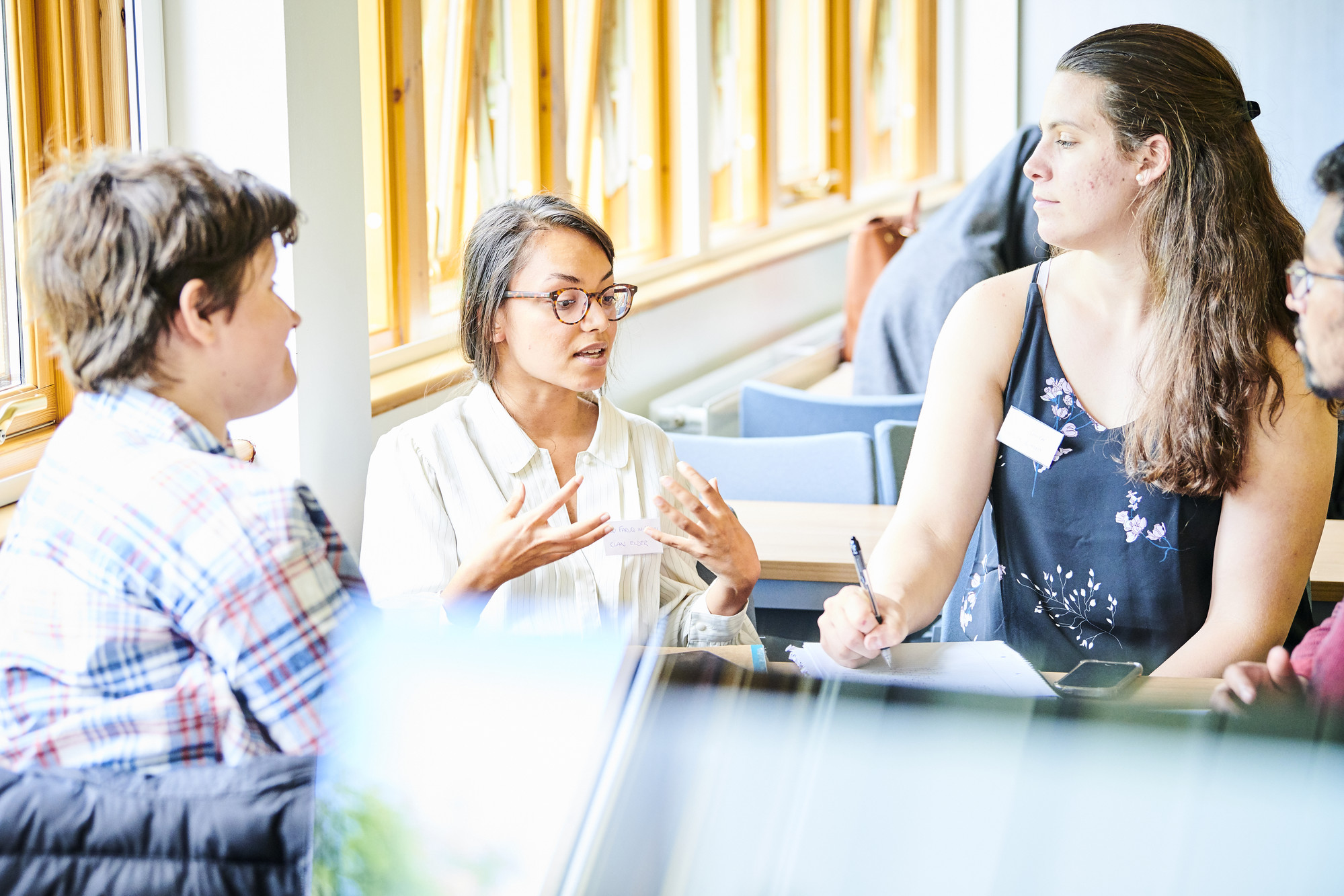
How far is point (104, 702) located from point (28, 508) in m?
0.17

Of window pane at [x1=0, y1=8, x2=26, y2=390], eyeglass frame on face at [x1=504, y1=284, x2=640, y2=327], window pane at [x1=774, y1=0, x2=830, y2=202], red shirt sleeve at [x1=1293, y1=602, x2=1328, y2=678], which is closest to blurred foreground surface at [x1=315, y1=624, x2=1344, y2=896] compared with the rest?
red shirt sleeve at [x1=1293, y1=602, x2=1328, y2=678]

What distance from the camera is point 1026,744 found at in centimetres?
59

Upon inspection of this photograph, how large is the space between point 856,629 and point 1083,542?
455mm

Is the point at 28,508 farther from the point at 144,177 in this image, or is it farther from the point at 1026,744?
the point at 1026,744

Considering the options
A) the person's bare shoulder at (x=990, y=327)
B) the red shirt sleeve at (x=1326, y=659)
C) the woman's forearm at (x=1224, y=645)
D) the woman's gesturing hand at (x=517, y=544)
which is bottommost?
the woman's forearm at (x=1224, y=645)

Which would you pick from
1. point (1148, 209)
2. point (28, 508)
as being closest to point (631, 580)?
point (1148, 209)

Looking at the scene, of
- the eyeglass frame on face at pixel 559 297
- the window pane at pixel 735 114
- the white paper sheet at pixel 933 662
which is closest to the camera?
the white paper sheet at pixel 933 662

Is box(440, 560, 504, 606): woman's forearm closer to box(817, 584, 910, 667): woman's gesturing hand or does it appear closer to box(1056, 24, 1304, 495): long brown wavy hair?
box(817, 584, 910, 667): woman's gesturing hand

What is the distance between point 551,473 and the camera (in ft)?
6.17

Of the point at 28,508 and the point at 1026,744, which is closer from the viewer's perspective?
the point at 1026,744

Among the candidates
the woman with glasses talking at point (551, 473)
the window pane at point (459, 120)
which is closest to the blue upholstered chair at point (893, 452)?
the woman with glasses talking at point (551, 473)

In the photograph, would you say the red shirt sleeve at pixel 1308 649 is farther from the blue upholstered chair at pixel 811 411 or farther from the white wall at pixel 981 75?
the white wall at pixel 981 75

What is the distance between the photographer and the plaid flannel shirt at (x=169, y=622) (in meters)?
0.80

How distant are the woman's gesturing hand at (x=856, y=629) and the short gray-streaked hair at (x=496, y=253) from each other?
768mm
